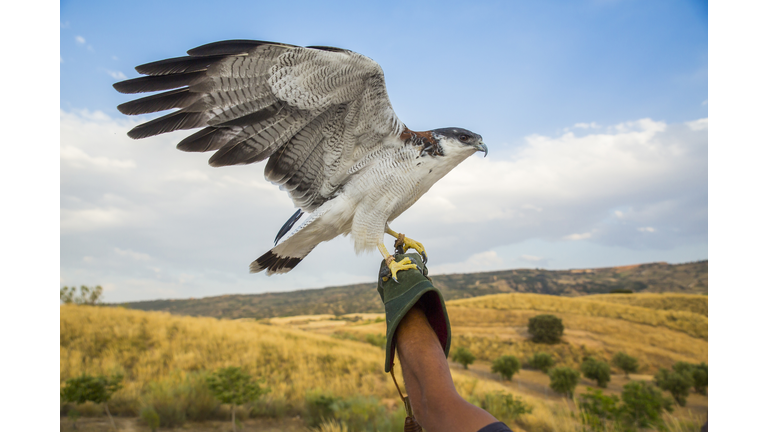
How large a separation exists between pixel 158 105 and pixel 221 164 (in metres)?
0.51

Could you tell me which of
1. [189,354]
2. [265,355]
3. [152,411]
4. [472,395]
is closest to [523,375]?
[472,395]

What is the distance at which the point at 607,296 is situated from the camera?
28.6m

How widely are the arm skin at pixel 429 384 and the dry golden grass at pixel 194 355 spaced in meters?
7.61

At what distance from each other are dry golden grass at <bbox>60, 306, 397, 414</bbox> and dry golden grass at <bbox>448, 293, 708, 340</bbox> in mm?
16574

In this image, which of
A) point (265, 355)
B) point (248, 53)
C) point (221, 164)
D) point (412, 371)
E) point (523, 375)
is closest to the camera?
point (412, 371)

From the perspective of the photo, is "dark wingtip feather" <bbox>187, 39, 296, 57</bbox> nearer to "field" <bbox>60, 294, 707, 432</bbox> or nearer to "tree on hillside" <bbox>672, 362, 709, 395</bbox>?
"field" <bbox>60, 294, 707, 432</bbox>

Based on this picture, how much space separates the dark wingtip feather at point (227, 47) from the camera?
2.22m

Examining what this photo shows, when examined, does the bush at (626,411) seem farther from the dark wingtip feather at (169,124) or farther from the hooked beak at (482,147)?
the dark wingtip feather at (169,124)

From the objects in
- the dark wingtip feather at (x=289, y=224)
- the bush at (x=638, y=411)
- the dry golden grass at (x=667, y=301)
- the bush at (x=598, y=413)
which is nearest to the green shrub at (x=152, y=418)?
the dark wingtip feather at (x=289, y=224)

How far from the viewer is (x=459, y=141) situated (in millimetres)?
2533

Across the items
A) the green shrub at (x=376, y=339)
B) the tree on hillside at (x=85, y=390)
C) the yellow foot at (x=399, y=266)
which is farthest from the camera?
the green shrub at (x=376, y=339)

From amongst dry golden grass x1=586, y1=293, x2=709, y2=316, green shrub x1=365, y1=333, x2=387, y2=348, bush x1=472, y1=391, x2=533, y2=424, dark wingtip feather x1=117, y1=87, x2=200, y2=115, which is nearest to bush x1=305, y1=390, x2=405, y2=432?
bush x1=472, y1=391, x2=533, y2=424

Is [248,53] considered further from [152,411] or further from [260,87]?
[152,411]

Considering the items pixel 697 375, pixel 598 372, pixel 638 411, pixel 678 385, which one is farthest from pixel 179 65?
pixel 697 375
